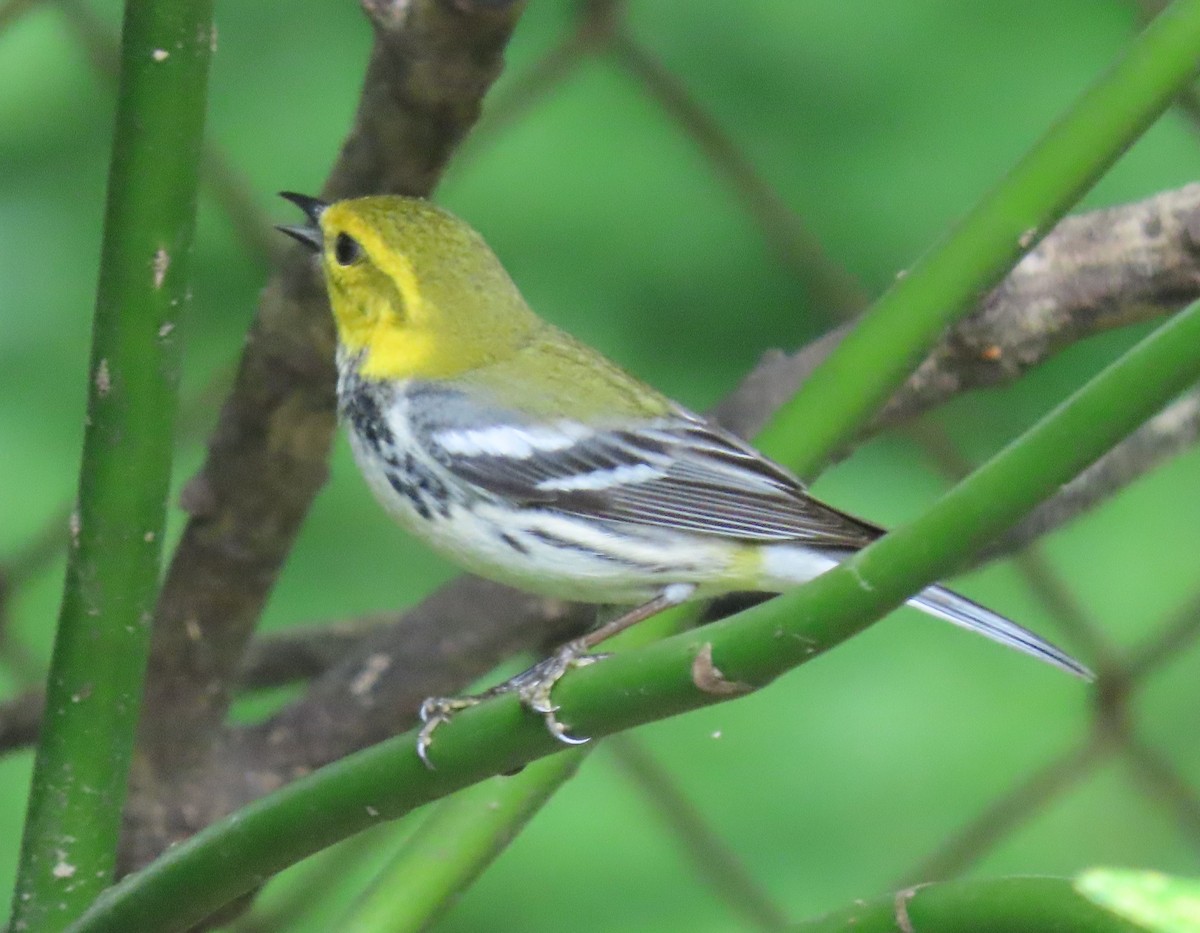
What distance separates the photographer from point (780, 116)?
1.36 metres

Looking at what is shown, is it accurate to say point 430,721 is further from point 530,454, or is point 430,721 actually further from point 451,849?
point 530,454

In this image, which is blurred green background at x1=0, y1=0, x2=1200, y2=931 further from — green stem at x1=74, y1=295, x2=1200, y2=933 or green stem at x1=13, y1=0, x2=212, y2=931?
green stem at x1=74, y1=295, x2=1200, y2=933

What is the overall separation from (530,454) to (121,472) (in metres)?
0.33

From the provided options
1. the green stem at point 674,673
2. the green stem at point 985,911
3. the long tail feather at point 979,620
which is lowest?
the green stem at point 985,911

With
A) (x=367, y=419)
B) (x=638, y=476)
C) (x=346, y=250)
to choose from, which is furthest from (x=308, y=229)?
(x=638, y=476)

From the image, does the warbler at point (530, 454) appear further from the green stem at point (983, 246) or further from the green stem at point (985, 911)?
the green stem at point (985, 911)

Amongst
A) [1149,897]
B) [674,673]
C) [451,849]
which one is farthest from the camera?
[451,849]

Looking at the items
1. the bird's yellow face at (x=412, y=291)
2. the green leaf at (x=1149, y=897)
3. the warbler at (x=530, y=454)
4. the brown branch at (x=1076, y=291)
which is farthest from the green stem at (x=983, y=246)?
the green leaf at (x=1149, y=897)

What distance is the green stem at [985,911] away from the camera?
18.1 inches

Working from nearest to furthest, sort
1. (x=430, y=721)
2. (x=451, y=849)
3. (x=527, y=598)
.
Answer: (x=430, y=721) → (x=451, y=849) → (x=527, y=598)

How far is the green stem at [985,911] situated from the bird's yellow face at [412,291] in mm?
553

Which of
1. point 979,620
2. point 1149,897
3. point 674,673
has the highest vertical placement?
point 979,620

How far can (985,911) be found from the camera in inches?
19.7

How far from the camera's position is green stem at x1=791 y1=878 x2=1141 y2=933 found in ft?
1.51
